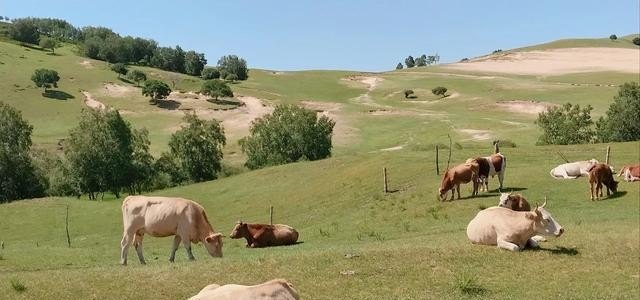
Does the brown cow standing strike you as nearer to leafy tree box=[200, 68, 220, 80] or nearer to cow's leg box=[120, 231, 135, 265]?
cow's leg box=[120, 231, 135, 265]

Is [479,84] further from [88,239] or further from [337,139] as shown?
[88,239]

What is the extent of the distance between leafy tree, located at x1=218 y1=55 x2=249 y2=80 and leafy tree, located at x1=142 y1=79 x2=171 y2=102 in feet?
150

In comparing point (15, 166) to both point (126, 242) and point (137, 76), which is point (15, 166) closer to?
point (126, 242)

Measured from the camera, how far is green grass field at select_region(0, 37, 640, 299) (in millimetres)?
15688

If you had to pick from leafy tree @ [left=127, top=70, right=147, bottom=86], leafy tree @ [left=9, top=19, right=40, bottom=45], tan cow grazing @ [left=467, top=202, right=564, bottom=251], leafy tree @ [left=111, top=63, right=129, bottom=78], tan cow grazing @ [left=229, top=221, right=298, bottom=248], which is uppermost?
leafy tree @ [left=9, top=19, right=40, bottom=45]

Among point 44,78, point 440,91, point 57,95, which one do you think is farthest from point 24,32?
point 440,91

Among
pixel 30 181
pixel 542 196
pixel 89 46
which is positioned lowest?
pixel 30 181

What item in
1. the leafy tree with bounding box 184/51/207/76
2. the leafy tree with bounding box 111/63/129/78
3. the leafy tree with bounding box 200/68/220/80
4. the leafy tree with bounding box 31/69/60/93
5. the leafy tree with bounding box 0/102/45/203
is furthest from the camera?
the leafy tree with bounding box 184/51/207/76

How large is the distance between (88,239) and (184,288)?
96.4ft

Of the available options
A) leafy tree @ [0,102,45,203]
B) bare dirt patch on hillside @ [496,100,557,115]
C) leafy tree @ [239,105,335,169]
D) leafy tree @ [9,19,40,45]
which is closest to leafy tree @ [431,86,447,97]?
bare dirt patch on hillside @ [496,100,557,115]

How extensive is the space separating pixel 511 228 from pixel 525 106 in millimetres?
100169

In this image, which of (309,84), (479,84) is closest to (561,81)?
(479,84)

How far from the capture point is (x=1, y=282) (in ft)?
52.7

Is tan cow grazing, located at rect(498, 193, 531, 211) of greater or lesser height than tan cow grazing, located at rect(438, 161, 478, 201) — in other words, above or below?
above
